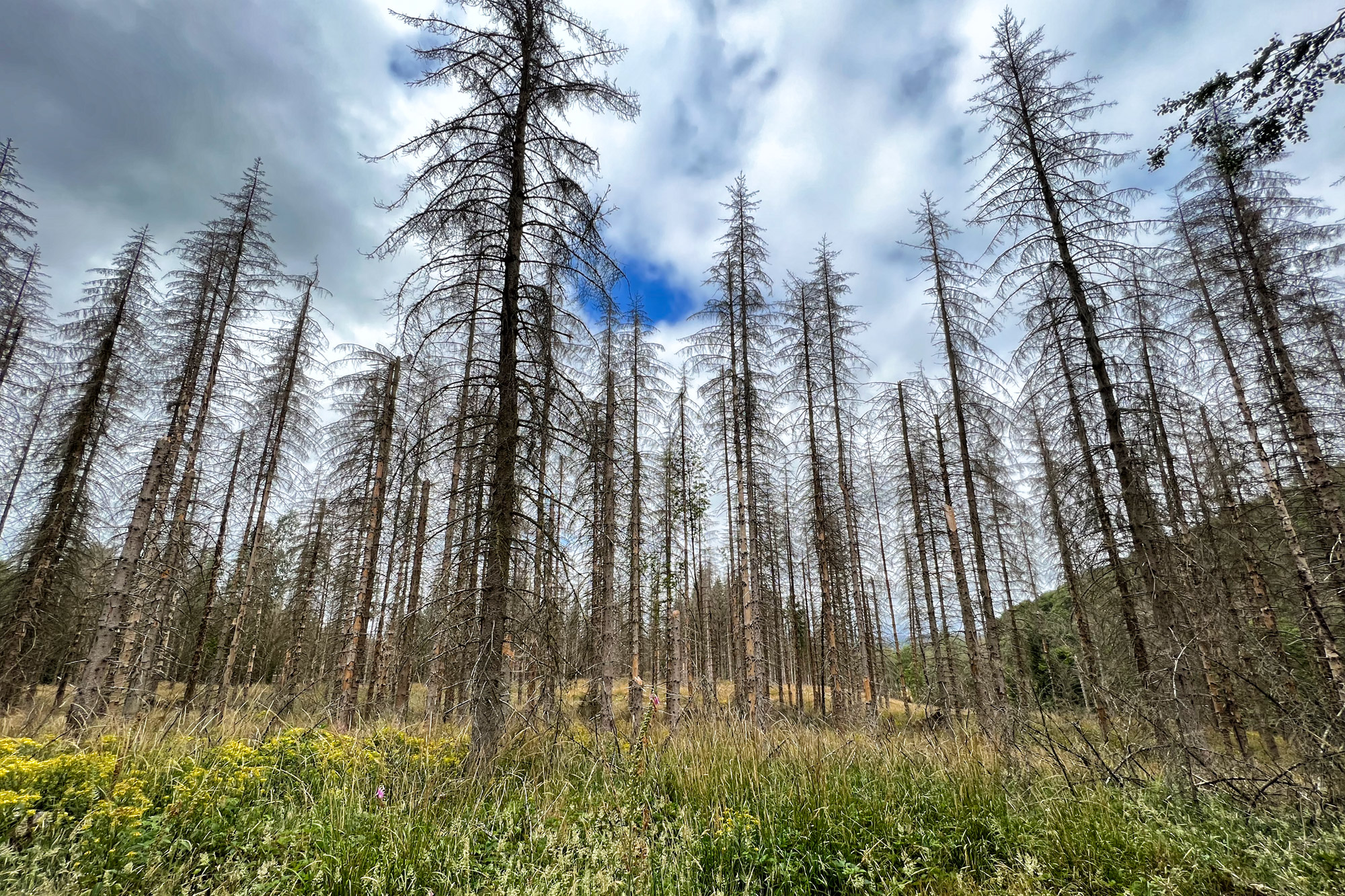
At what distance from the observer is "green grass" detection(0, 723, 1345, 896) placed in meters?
2.59

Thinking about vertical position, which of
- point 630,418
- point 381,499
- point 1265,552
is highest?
point 630,418

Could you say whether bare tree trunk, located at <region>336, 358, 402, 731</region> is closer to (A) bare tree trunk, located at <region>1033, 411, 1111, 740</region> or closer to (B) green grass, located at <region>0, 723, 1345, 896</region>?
(B) green grass, located at <region>0, 723, 1345, 896</region>

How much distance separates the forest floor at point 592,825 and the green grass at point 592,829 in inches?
0.7

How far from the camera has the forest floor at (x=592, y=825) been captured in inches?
102

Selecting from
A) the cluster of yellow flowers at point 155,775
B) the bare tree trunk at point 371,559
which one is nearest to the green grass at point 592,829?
the cluster of yellow flowers at point 155,775

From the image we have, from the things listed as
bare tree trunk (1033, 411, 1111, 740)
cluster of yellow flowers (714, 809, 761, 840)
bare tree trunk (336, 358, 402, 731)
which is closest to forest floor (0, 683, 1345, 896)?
cluster of yellow flowers (714, 809, 761, 840)

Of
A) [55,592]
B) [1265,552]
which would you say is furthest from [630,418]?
[1265,552]

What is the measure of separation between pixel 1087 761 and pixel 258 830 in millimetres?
5992

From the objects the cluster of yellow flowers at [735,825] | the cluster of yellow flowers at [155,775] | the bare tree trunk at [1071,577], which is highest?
the bare tree trunk at [1071,577]

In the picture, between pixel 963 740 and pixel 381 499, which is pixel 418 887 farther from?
pixel 381 499

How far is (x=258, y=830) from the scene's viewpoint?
299 centimetres

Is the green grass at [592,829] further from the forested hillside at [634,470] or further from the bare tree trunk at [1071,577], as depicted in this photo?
the bare tree trunk at [1071,577]

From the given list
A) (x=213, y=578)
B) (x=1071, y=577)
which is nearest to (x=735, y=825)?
(x=1071, y=577)

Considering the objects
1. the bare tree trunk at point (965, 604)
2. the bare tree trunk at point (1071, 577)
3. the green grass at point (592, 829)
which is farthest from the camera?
the bare tree trunk at point (965, 604)
